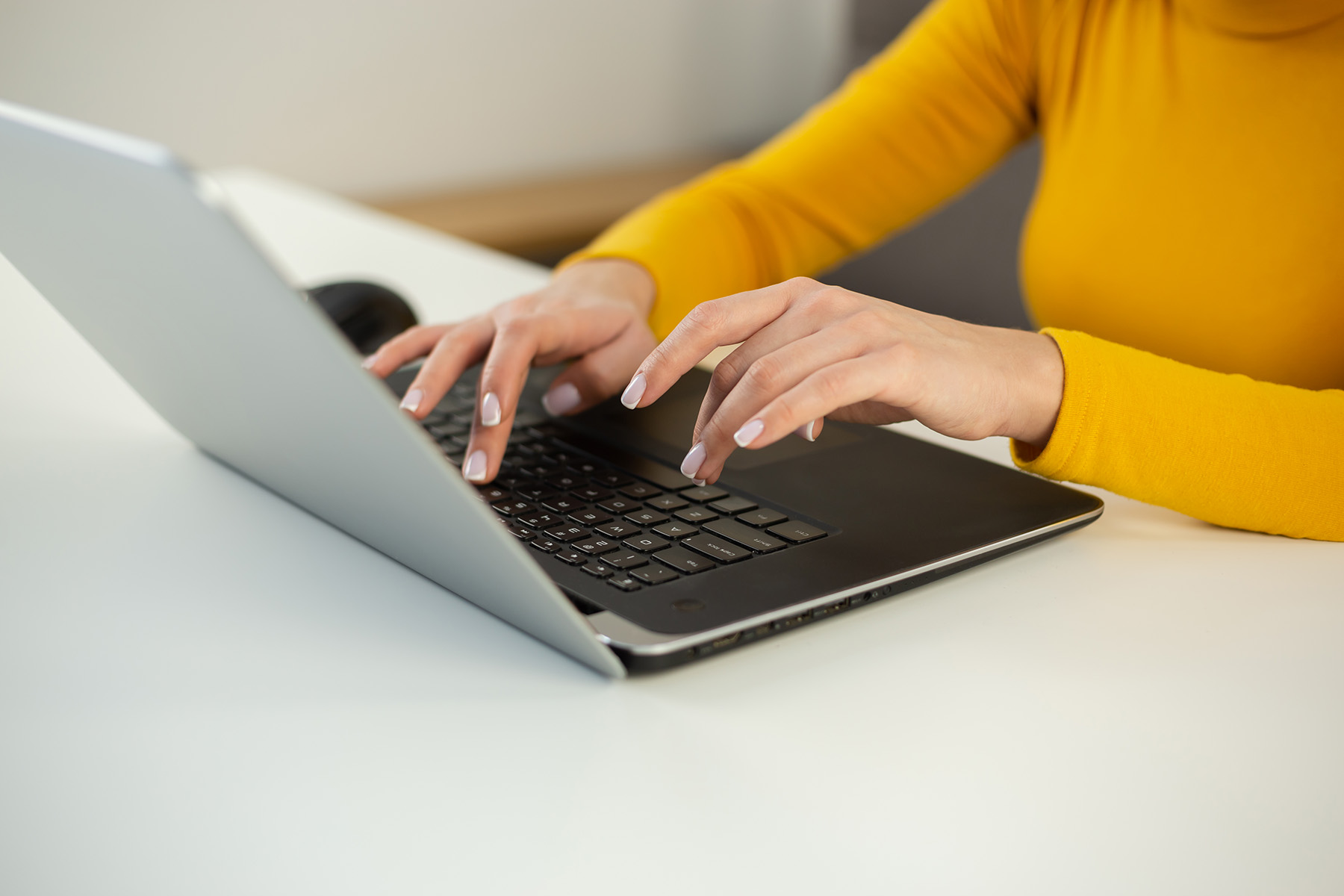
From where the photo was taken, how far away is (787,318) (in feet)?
1.49

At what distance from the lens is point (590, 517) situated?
0.44 metres

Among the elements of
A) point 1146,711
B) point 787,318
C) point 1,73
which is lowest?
point 1146,711

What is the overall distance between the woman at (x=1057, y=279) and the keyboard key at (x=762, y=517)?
23mm

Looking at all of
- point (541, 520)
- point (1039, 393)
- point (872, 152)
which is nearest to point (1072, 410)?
point (1039, 393)

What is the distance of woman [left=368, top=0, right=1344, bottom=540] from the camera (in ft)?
1.48

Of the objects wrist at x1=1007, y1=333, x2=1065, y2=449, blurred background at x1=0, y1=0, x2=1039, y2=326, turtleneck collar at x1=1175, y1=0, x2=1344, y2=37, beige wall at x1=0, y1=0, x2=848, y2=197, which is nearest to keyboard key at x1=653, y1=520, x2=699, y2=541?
wrist at x1=1007, y1=333, x2=1065, y2=449

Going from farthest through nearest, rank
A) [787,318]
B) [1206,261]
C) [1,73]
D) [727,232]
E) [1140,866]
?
1. [1,73]
2. [727,232]
3. [1206,261]
4. [787,318]
5. [1140,866]

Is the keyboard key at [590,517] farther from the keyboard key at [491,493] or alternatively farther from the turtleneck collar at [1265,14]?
the turtleneck collar at [1265,14]

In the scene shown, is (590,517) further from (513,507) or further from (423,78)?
(423,78)

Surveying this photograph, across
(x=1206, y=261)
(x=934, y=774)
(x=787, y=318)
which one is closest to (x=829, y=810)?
(x=934, y=774)

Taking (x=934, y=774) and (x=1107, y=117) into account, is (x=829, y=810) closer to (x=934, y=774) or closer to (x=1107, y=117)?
(x=934, y=774)

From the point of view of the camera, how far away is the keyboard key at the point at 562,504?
0.45 m

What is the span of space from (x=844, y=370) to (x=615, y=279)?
294 millimetres

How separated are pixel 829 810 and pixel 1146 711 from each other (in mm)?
118
